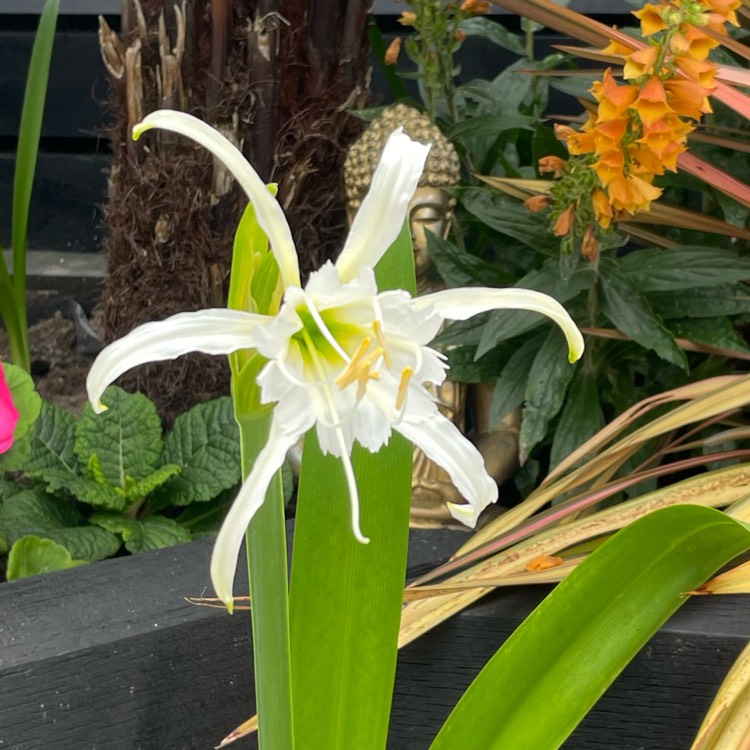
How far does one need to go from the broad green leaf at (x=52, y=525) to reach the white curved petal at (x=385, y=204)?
80 centimetres

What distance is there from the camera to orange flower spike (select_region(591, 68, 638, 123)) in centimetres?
80

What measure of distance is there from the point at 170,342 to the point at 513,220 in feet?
2.61

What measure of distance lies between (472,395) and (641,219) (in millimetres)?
327

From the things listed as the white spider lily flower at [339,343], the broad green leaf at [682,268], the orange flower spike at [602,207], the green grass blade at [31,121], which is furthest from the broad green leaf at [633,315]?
the green grass blade at [31,121]

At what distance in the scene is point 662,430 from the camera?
3.13ft

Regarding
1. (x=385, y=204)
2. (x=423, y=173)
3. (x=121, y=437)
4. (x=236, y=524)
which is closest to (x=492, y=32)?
(x=423, y=173)

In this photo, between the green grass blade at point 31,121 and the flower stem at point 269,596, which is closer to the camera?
the flower stem at point 269,596

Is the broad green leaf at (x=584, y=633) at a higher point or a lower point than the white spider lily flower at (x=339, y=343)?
lower

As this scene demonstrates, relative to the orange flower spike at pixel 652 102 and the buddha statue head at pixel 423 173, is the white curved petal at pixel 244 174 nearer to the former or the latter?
the orange flower spike at pixel 652 102

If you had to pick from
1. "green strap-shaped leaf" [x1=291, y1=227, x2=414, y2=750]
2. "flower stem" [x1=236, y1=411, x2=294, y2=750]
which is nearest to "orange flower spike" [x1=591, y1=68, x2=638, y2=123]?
"green strap-shaped leaf" [x1=291, y1=227, x2=414, y2=750]

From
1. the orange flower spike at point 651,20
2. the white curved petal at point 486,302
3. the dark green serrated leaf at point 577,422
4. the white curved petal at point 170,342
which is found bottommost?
the dark green serrated leaf at point 577,422

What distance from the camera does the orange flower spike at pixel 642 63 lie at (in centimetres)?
79

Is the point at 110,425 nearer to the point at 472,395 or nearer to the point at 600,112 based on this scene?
the point at 472,395

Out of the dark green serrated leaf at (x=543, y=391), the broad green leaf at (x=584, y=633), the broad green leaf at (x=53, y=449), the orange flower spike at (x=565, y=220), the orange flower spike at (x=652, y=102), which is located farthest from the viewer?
the broad green leaf at (x=53, y=449)
